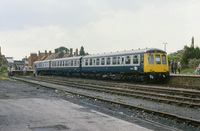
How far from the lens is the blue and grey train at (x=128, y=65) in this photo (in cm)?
1964

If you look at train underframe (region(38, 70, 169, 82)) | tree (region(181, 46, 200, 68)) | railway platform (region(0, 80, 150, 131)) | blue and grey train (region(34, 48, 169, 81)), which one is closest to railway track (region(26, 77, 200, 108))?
railway platform (region(0, 80, 150, 131))

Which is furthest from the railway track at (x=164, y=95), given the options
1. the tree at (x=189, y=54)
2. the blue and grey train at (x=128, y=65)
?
the tree at (x=189, y=54)

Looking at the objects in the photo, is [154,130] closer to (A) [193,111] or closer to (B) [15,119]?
(A) [193,111]

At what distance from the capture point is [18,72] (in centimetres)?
4484

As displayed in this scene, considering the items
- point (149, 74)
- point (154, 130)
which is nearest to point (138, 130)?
point (154, 130)

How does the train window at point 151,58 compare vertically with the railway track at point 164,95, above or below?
above

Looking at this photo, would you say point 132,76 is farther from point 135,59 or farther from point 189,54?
point 189,54

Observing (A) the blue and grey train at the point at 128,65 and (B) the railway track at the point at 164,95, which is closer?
(B) the railway track at the point at 164,95

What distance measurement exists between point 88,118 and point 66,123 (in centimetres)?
92

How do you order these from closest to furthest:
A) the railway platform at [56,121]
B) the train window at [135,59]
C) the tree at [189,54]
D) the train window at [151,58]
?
the railway platform at [56,121] < the train window at [151,58] < the train window at [135,59] < the tree at [189,54]

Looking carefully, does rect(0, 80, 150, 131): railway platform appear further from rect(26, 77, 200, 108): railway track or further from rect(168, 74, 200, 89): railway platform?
rect(168, 74, 200, 89): railway platform

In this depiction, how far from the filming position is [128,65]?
21.0 metres

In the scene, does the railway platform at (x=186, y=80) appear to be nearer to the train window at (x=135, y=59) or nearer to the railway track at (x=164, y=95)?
the train window at (x=135, y=59)

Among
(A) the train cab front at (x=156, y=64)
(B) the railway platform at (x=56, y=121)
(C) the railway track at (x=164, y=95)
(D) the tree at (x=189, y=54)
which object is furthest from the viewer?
(D) the tree at (x=189, y=54)
